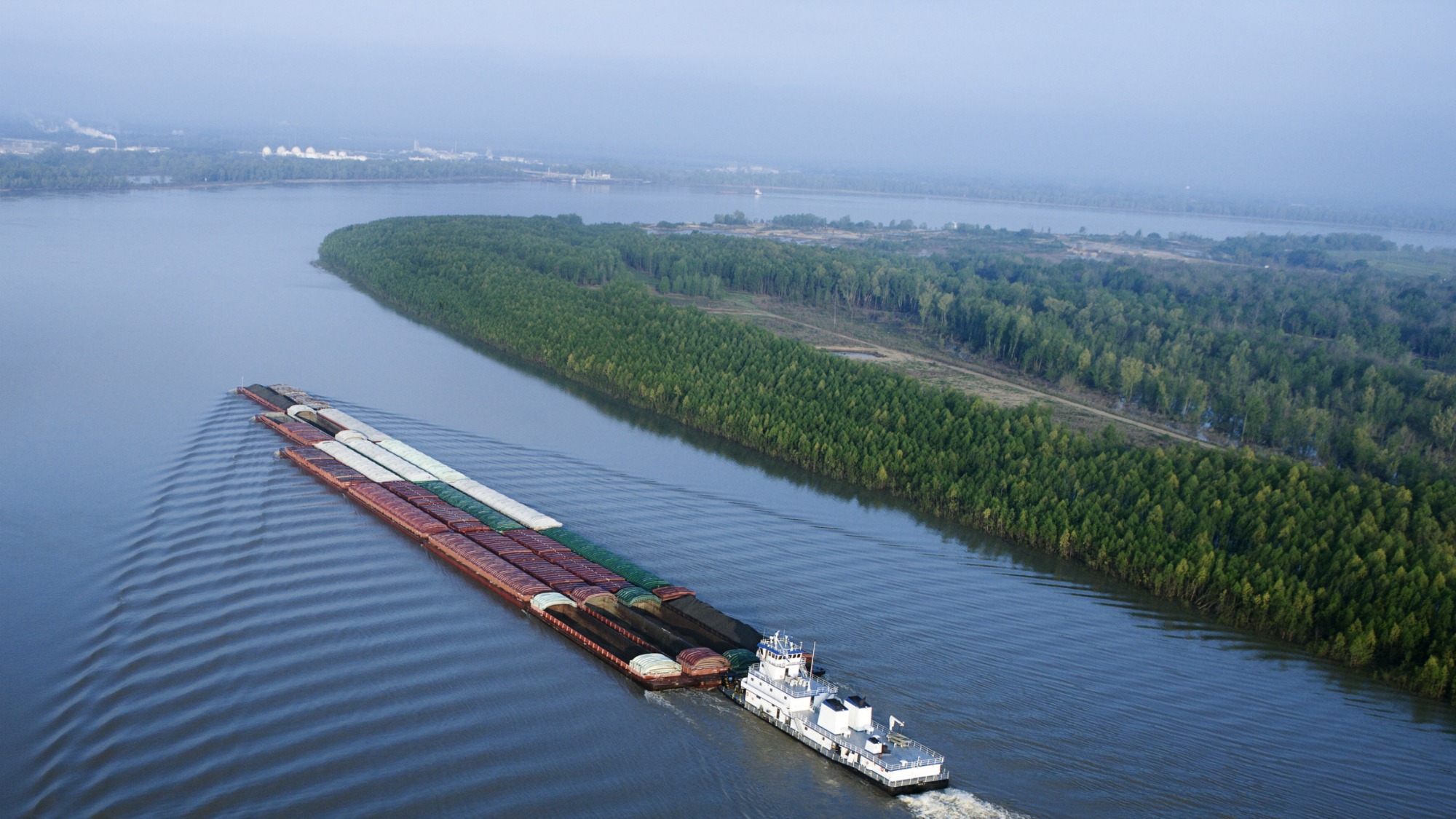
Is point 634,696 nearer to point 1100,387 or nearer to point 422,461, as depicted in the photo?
point 422,461

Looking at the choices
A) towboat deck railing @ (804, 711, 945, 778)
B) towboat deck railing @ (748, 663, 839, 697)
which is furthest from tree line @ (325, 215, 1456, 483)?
towboat deck railing @ (748, 663, 839, 697)

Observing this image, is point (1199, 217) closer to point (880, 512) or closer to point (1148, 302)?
point (1148, 302)

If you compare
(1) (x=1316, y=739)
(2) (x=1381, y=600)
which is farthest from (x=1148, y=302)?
(1) (x=1316, y=739)

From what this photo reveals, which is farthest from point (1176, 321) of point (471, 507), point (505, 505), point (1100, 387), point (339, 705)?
point (339, 705)

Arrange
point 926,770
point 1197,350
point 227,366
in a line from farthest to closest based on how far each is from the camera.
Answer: point 1197,350 → point 227,366 → point 926,770

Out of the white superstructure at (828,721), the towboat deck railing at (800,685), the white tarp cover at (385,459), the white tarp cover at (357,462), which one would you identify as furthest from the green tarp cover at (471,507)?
the towboat deck railing at (800,685)
